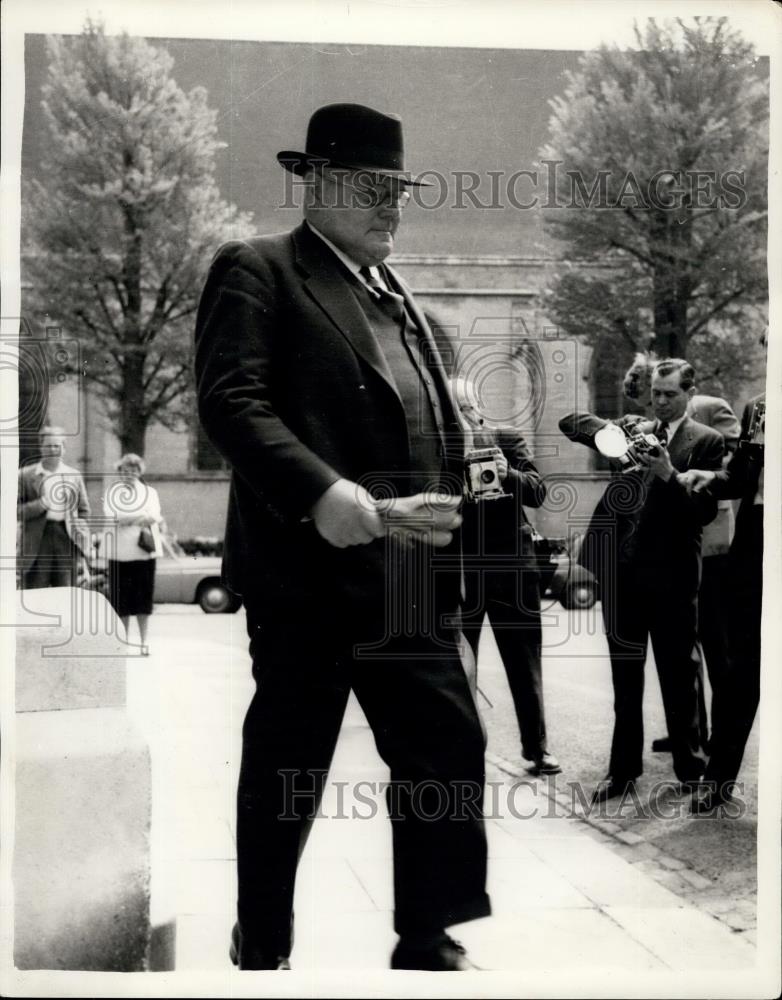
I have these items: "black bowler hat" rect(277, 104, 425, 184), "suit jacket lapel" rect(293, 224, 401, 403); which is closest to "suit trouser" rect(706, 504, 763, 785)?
"suit jacket lapel" rect(293, 224, 401, 403)

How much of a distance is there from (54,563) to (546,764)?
70.4 inches

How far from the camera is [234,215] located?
12.8ft

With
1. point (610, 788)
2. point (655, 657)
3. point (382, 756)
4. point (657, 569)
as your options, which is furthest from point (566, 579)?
point (382, 756)

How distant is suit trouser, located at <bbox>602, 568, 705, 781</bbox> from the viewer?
14.1ft

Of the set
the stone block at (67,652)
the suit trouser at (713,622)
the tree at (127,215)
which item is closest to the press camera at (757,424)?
the suit trouser at (713,622)

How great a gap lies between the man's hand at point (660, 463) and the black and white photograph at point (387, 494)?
23 mm

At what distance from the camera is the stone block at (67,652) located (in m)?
3.71

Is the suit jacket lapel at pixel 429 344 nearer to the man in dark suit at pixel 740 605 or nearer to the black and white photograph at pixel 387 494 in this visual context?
the black and white photograph at pixel 387 494

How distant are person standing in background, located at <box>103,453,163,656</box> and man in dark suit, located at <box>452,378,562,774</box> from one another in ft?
3.46

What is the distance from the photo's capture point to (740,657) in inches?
170

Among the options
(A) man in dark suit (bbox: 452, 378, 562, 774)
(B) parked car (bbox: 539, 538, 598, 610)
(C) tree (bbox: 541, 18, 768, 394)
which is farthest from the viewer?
(B) parked car (bbox: 539, 538, 598, 610)

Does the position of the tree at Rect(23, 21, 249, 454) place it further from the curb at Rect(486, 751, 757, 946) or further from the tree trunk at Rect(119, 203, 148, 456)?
the curb at Rect(486, 751, 757, 946)

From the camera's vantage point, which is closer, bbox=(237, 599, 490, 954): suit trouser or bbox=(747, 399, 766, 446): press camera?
bbox=(237, 599, 490, 954): suit trouser

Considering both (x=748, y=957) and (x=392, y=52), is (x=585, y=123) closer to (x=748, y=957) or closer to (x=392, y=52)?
(x=392, y=52)
